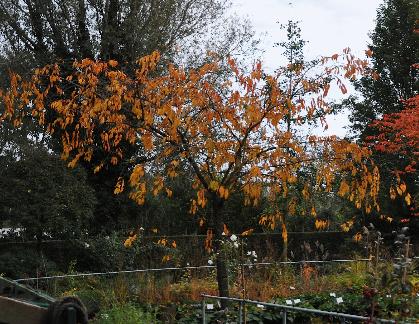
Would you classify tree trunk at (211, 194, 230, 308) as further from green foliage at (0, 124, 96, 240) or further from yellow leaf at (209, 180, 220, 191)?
green foliage at (0, 124, 96, 240)

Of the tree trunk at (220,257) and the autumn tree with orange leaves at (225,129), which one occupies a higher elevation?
the autumn tree with orange leaves at (225,129)

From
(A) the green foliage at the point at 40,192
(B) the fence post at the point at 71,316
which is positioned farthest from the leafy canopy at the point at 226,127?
(A) the green foliage at the point at 40,192

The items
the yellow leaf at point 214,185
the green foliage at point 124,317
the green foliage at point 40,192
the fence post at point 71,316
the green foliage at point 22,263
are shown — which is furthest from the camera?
the green foliage at point 40,192

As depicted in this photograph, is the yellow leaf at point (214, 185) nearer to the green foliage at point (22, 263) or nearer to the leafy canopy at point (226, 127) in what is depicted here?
the leafy canopy at point (226, 127)

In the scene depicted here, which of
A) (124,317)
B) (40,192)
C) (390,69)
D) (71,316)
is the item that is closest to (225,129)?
(124,317)

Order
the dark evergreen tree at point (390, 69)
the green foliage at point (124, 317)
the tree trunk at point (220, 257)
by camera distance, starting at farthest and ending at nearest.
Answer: the dark evergreen tree at point (390, 69) → the tree trunk at point (220, 257) → the green foliage at point (124, 317)

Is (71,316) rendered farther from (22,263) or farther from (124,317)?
(22,263)

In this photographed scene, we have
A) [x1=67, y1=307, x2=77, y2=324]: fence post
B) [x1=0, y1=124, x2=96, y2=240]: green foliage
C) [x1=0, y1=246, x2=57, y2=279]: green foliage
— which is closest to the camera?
[x1=67, y1=307, x2=77, y2=324]: fence post

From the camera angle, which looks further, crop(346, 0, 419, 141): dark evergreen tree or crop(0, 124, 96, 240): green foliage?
crop(346, 0, 419, 141): dark evergreen tree

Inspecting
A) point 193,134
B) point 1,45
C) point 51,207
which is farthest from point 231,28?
point 193,134

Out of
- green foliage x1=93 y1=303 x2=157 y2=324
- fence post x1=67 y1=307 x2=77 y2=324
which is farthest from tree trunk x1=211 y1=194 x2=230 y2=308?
fence post x1=67 y1=307 x2=77 y2=324

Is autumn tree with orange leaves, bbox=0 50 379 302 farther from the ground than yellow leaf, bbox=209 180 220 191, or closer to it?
farther from the ground

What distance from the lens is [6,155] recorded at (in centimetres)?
1395

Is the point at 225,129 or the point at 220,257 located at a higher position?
the point at 225,129
